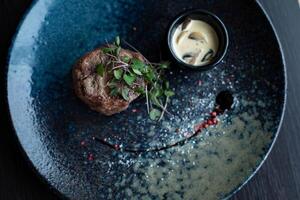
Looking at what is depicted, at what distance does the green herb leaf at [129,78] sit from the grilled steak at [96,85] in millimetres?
41

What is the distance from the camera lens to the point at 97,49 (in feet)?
6.17

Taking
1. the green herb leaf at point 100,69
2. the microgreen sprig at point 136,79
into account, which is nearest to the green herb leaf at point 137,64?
the microgreen sprig at point 136,79

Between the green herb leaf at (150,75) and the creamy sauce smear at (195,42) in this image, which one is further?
the creamy sauce smear at (195,42)

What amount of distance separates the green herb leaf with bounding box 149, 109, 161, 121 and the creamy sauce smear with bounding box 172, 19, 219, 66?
A: 0.69ft

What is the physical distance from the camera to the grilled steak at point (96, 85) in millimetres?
1815

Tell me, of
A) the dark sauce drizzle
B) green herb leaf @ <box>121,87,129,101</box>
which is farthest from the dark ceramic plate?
green herb leaf @ <box>121,87,129,101</box>

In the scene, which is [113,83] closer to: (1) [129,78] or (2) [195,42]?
(1) [129,78]

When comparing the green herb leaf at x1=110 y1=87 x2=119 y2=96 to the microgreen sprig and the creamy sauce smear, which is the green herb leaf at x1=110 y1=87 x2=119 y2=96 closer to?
the microgreen sprig

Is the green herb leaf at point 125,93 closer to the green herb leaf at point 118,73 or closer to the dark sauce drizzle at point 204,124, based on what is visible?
the green herb leaf at point 118,73

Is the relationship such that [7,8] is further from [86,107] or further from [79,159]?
[79,159]

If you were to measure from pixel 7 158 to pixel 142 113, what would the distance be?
0.51 metres

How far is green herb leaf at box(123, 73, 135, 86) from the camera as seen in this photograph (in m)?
1.78

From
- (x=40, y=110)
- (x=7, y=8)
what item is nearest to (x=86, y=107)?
(x=40, y=110)

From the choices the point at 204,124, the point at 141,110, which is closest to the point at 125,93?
the point at 141,110
